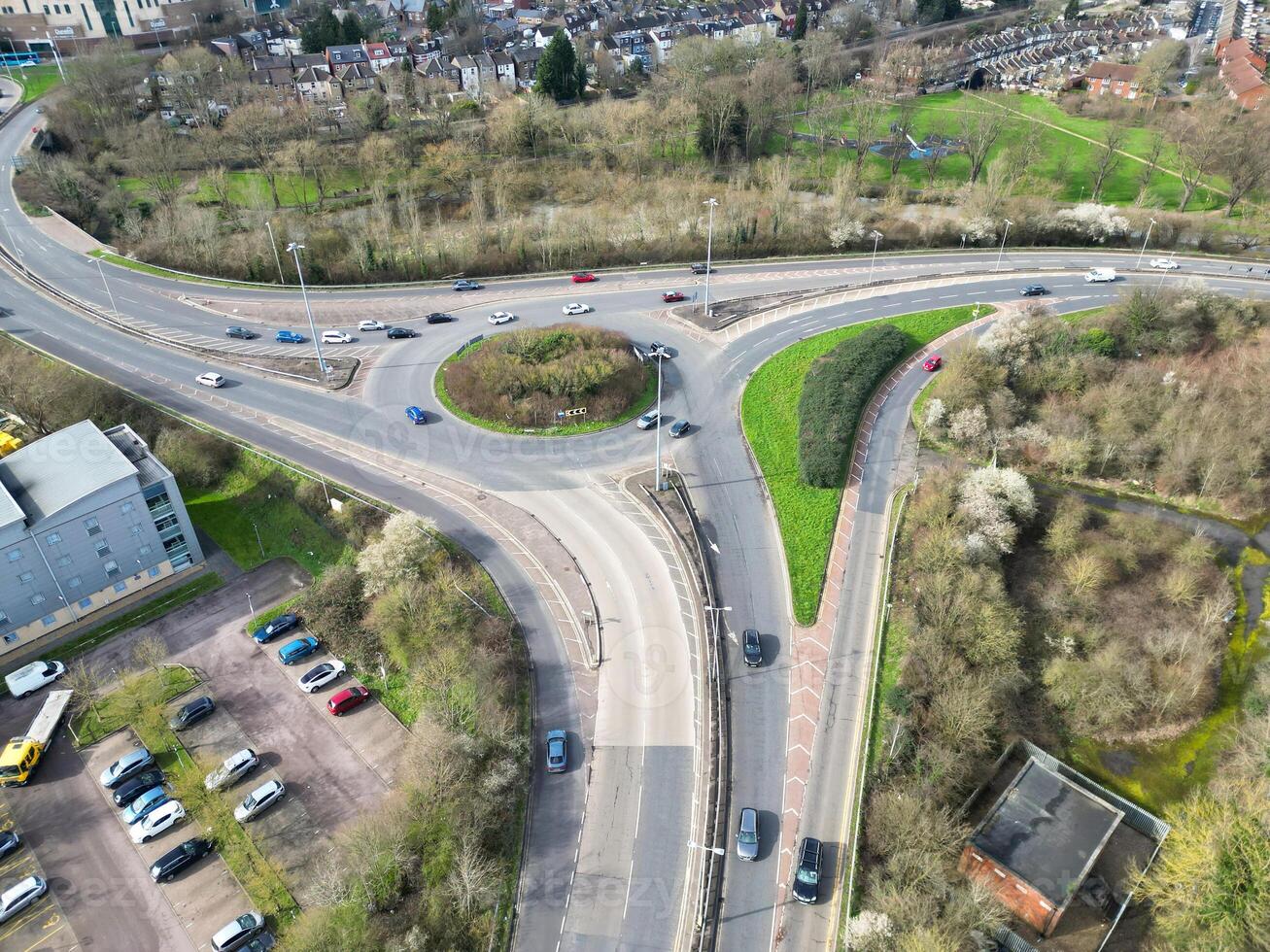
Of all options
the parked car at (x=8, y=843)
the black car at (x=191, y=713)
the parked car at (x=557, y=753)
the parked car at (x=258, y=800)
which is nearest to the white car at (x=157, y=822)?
the parked car at (x=258, y=800)

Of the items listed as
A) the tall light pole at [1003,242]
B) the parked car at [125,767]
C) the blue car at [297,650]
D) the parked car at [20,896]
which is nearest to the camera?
the parked car at [20,896]

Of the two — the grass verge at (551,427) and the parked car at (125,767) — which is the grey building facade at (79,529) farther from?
the grass verge at (551,427)

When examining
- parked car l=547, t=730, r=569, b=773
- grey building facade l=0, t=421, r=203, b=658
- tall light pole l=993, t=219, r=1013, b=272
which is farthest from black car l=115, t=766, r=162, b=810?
tall light pole l=993, t=219, r=1013, b=272

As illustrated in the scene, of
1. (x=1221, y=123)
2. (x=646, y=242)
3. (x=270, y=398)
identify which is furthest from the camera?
(x=1221, y=123)

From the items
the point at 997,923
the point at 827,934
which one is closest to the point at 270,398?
the point at 827,934

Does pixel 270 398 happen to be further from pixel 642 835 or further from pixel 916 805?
pixel 916 805

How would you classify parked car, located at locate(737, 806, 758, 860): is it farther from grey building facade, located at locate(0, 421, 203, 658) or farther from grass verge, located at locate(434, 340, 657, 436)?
grey building facade, located at locate(0, 421, 203, 658)
